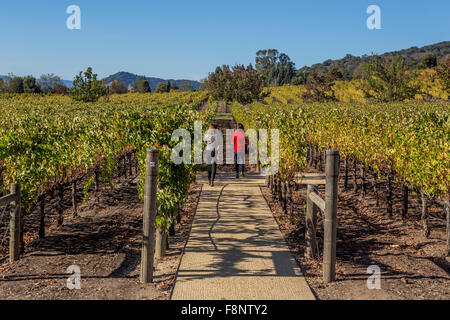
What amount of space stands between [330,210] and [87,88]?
69.5 m

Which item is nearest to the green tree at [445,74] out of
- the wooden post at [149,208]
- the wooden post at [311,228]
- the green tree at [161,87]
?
the wooden post at [311,228]

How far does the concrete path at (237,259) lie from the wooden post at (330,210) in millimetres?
393

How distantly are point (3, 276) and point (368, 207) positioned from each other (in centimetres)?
820

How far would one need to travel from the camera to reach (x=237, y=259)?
20.4ft

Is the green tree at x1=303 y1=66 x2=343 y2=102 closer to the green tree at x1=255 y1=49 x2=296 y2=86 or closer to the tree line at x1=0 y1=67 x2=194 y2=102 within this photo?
the tree line at x1=0 y1=67 x2=194 y2=102

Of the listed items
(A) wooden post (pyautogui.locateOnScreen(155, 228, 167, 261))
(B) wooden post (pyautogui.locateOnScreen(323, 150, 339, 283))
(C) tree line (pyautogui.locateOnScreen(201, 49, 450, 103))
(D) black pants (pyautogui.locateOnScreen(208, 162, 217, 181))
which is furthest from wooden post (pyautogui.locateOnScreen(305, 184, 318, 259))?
(C) tree line (pyautogui.locateOnScreen(201, 49, 450, 103))

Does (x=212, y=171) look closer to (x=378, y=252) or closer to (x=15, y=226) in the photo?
(x=378, y=252)

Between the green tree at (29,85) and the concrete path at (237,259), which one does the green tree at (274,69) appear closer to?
the green tree at (29,85)

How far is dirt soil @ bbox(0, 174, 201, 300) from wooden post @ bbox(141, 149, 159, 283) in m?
0.26

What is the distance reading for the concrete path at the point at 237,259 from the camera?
5.02m
